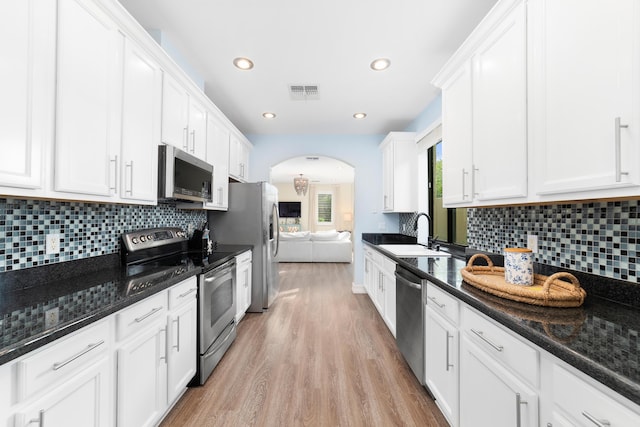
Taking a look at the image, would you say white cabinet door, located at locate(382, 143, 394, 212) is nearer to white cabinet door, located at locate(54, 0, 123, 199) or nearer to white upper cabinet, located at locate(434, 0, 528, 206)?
white upper cabinet, located at locate(434, 0, 528, 206)

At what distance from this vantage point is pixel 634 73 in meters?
0.84

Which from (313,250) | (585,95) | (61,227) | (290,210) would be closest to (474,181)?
(585,95)

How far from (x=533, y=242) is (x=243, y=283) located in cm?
269

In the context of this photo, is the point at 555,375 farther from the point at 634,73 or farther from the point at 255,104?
the point at 255,104

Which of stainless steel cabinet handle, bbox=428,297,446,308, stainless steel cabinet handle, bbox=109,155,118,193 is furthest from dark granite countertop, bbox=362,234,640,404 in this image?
stainless steel cabinet handle, bbox=109,155,118,193

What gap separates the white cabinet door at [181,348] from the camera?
63.6 inches

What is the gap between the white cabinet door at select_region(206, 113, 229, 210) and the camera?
2.84 m

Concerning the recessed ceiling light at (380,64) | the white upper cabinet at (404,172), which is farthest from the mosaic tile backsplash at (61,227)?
the white upper cabinet at (404,172)

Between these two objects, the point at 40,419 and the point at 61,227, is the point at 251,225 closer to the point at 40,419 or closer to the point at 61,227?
the point at 61,227

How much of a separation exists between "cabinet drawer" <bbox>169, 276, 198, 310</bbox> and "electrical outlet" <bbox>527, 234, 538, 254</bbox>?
216cm

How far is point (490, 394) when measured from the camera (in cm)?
113

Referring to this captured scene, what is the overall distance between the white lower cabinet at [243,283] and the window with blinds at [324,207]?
26.7ft

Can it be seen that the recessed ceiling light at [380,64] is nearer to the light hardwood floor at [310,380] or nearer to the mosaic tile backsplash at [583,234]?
the mosaic tile backsplash at [583,234]

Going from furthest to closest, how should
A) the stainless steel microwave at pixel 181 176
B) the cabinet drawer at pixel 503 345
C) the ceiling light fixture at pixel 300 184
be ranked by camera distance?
the ceiling light fixture at pixel 300 184 → the stainless steel microwave at pixel 181 176 → the cabinet drawer at pixel 503 345
